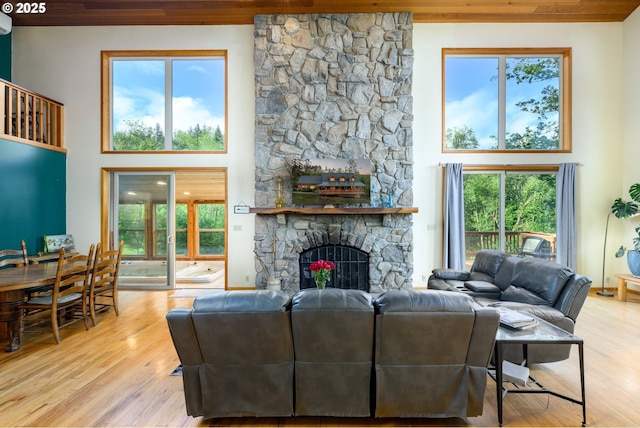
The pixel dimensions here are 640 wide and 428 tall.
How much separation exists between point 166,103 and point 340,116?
3249 mm

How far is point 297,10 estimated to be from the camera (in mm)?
5340

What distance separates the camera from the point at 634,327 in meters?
3.86

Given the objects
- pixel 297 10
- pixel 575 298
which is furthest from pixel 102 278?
pixel 575 298

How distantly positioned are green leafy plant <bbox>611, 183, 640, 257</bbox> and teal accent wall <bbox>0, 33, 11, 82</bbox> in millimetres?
10731

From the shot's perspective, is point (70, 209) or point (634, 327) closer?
point (634, 327)

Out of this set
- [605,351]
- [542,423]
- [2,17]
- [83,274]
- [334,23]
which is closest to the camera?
[542,423]

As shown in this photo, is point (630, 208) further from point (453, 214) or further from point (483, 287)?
point (483, 287)

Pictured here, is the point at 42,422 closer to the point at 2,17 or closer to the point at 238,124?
the point at 238,124

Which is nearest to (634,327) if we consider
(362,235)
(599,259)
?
(599,259)

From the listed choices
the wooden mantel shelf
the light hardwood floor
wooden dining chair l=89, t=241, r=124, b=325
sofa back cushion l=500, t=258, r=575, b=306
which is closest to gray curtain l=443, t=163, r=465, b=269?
the wooden mantel shelf

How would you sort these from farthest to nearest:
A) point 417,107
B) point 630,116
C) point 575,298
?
1. point 417,107
2. point 630,116
3. point 575,298

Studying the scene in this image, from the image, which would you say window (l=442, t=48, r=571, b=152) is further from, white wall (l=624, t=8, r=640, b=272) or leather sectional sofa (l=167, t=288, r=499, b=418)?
leather sectional sofa (l=167, t=288, r=499, b=418)

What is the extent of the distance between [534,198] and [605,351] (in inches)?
127

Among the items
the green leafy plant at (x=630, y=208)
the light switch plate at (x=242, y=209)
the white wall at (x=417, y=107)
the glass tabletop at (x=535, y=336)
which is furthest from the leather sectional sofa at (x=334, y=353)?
the green leafy plant at (x=630, y=208)
